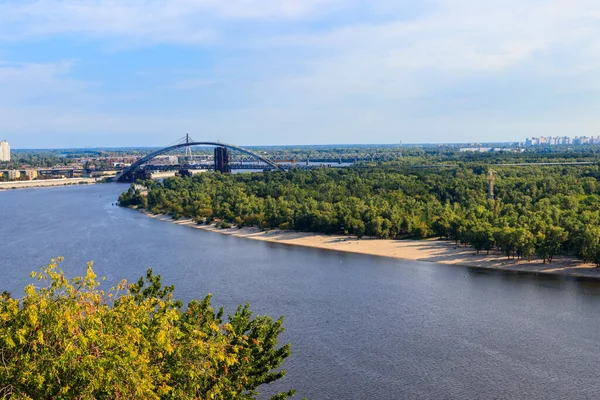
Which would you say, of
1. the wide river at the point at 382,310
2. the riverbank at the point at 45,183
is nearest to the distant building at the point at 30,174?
the riverbank at the point at 45,183

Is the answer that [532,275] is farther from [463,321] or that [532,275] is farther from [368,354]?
[368,354]

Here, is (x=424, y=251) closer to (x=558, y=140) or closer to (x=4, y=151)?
(x=4, y=151)

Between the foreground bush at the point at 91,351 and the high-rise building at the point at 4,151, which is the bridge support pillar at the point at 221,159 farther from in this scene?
the foreground bush at the point at 91,351

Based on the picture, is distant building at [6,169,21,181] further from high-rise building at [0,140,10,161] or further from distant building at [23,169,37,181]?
high-rise building at [0,140,10,161]

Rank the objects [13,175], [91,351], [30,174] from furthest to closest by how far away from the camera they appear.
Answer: [30,174], [13,175], [91,351]

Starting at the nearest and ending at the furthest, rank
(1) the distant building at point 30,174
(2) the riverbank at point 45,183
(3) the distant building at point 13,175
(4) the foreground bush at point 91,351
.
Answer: (4) the foreground bush at point 91,351
(2) the riverbank at point 45,183
(3) the distant building at point 13,175
(1) the distant building at point 30,174

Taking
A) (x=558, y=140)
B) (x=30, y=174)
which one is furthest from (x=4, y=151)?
(x=558, y=140)

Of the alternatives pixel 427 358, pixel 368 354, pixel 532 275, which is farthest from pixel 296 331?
pixel 532 275
